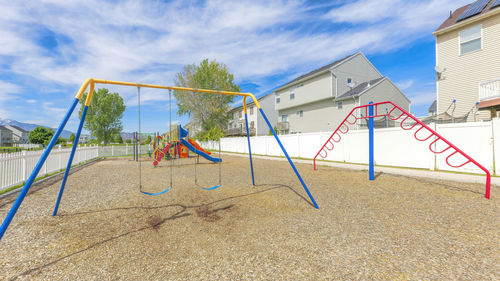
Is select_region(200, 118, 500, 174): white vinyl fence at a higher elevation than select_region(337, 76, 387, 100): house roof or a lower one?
lower

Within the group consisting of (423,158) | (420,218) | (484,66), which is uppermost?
(484,66)

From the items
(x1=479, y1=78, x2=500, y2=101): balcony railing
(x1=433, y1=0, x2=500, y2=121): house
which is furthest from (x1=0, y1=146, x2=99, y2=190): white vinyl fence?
(x1=479, y1=78, x2=500, y2=101): balcony railing

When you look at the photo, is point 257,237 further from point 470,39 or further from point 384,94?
point 384,94

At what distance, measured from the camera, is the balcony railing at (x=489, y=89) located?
435 inches

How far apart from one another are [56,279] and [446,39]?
21.1m

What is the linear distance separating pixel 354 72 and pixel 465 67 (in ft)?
42.0

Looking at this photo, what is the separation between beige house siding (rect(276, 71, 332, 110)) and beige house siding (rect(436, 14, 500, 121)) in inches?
415

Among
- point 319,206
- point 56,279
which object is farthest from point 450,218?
point 56,279

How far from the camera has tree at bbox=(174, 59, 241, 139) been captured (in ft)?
120

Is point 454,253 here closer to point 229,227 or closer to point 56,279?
point 229,227

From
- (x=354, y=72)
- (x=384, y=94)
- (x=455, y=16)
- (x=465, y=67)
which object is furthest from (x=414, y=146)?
(x=354, y=72)

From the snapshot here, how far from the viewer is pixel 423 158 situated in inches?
376

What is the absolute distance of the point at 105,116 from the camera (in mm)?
38031

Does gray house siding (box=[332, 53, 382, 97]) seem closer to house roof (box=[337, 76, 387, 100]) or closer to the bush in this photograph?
house roof (box=[337, 76, 387, 100])
